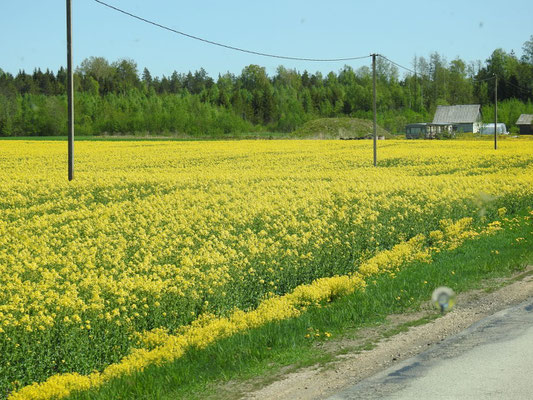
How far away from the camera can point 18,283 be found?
1029cm

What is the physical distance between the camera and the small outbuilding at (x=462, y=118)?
393ft

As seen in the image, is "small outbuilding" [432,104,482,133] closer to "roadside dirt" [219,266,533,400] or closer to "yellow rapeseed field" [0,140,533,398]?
"yellow rapeseed field" [0,140,533,398]

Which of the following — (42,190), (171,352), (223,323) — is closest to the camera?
(171,352)

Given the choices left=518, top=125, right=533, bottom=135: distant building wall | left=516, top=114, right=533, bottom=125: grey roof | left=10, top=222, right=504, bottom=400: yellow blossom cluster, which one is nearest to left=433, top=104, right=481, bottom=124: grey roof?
left=516, top=114, right=533, bottom=125: grey roof

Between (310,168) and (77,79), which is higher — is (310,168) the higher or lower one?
the lower one

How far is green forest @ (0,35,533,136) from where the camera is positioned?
112m

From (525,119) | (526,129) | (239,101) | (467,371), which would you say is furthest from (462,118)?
(467,371)

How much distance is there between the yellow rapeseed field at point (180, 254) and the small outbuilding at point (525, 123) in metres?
92.3

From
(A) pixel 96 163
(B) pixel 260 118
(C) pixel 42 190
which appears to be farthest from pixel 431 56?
(C) pixel 42 190

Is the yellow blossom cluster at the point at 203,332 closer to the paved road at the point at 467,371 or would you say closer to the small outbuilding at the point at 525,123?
the paved road at the point at 467,371

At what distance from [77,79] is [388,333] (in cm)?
17629

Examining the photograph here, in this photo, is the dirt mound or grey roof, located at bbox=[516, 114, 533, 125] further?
grey roof, located at bbox=[516, 114, 533, 125]

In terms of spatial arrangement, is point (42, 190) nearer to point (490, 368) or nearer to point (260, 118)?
point (490, 368)

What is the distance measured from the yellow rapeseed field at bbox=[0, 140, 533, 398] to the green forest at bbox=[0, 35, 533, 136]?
7991 centimetres
